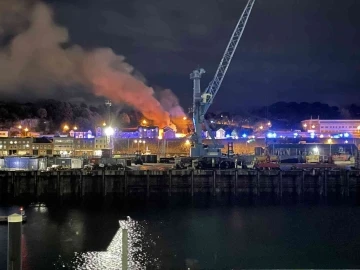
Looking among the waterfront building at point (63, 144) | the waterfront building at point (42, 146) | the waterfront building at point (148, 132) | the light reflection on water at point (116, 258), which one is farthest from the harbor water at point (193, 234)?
the waterfront building at point (148, 132)

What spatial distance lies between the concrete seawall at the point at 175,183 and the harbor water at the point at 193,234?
6.24 feet

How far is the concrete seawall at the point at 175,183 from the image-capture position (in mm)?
27000

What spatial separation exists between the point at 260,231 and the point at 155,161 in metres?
22.6

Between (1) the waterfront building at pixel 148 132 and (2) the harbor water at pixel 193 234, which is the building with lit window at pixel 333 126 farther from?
(2) the harbor water at pixel 193 234

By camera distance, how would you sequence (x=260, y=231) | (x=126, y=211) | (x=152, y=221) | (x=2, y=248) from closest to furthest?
(x=2, y=248), (x=260, y=231), (x=152, y=221), (x=126, y=211)

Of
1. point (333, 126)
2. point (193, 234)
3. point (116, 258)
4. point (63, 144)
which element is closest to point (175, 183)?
point (193, 234)

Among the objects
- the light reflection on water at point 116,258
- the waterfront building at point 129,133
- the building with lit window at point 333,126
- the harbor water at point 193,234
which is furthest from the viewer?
the building with lit window at point 333,126

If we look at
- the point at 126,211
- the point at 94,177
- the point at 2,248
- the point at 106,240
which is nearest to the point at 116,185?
the point at 94,177

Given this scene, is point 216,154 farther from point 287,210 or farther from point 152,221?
point 152,221

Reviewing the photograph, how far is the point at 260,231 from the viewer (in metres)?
19.0

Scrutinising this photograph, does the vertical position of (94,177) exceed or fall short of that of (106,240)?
it exceeds it

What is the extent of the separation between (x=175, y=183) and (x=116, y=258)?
12.9m

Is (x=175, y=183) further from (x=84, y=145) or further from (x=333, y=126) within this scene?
(x=333, y=126)

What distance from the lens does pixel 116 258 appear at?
1502 centimetres
